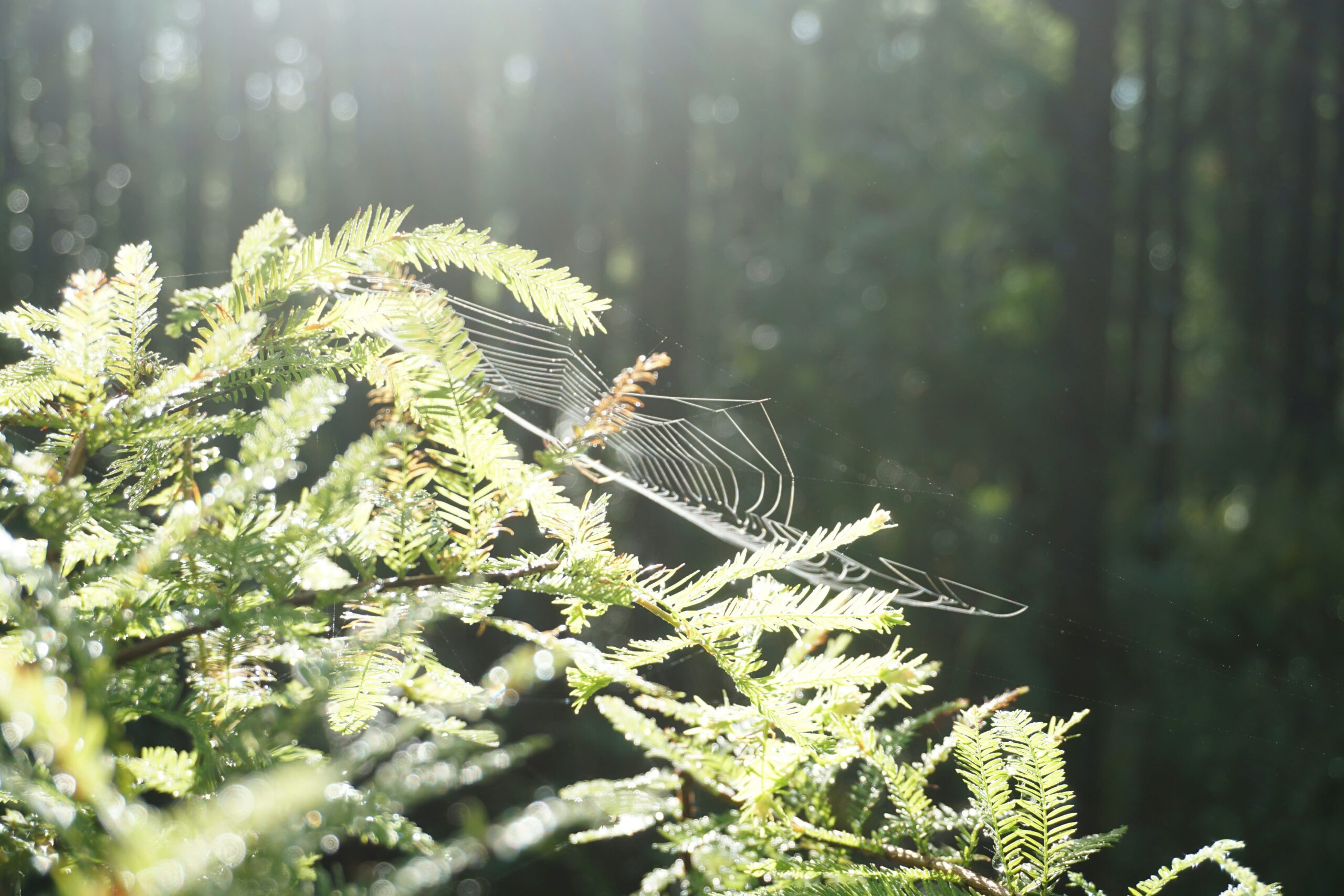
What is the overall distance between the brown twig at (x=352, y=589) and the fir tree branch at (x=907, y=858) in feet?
1.03

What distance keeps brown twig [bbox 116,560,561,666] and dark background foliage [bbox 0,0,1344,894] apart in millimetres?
3529

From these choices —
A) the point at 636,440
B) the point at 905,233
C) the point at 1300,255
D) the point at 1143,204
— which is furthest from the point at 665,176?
the point at 1300,255

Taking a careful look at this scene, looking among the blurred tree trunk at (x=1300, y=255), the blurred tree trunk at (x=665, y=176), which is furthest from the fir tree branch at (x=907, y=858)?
the blurred tree trunk at (x=1300, y=255)

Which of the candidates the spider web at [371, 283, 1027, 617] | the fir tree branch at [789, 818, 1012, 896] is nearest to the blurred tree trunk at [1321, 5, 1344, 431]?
the spider web at [371, 283, 1027, 617]

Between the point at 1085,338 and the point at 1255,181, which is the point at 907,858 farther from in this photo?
the point at 1255,181

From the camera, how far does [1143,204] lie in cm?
834

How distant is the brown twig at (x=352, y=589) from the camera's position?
1.80ft

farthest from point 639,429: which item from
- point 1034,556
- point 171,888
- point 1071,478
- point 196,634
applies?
point 1034,556

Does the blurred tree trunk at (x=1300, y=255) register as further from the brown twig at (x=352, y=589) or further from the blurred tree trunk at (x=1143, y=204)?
the brown twig at (x=352, y=589)

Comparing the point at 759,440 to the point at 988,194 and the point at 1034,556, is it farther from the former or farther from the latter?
the point at 988,194

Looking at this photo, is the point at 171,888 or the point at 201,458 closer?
the point at 171,888

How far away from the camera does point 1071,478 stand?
16.6 feet

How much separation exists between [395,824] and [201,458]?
37cm

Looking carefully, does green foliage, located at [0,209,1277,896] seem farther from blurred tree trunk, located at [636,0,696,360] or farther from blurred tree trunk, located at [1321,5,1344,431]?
blurred tree trunk, located at [1321,5,1344,431]
